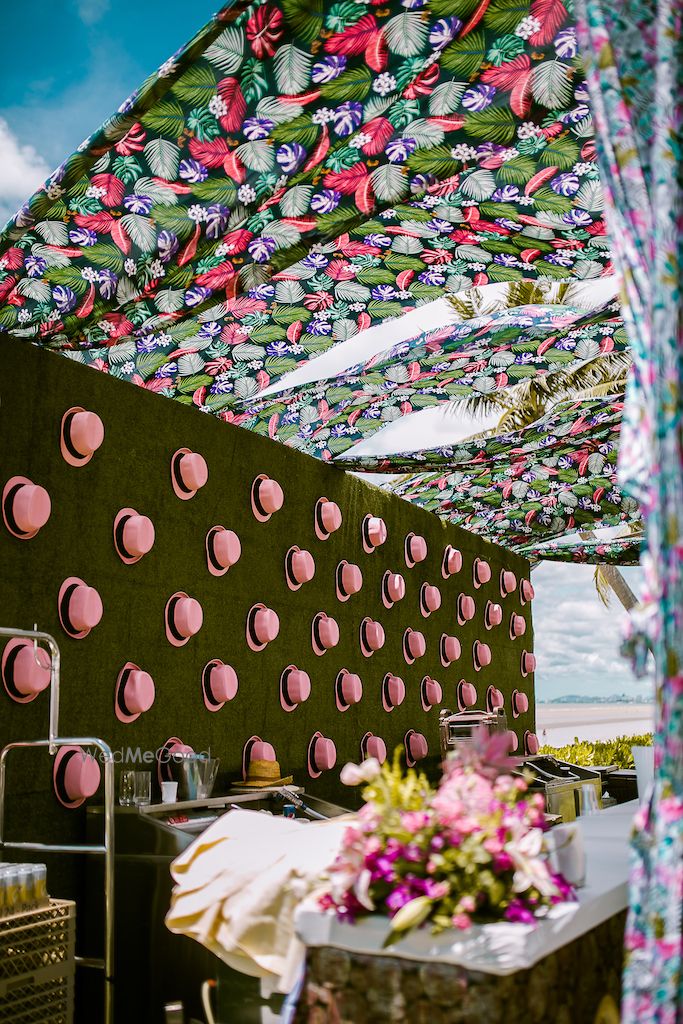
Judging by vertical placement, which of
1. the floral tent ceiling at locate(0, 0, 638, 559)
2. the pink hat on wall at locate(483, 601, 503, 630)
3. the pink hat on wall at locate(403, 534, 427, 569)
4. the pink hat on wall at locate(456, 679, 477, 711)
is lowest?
the pink hat on wall at locate(456, 679, 477, 711)

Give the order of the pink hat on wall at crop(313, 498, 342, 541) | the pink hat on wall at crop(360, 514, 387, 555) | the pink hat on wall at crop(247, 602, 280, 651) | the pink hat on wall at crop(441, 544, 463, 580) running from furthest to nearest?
the pink hat on wall at crop(441, 544, 463, 580) → the pink hat on wall at crop(360, 514, 387, 555) → the pink hat on wall at crop(313, 498, 342, 541) → the pink hat on wall at crop(247, 602, 280, 651)

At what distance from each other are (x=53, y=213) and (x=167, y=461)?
182 cm

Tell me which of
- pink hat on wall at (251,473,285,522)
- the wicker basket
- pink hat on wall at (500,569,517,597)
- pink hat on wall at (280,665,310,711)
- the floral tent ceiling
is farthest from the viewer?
pink hat on wall at (500,569,517,597)

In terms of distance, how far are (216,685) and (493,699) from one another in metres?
4.31

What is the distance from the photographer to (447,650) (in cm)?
809

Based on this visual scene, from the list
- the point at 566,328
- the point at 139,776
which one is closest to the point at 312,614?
the point at 139,776

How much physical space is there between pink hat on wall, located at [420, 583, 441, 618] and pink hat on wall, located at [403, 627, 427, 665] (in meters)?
0.23

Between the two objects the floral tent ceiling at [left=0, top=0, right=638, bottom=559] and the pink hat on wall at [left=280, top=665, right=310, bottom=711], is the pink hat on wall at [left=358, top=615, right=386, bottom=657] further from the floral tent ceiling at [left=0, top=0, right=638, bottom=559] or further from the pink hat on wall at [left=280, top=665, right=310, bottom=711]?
the floral tent ceiling at [left=0, top=0, right=638, bottom=559]

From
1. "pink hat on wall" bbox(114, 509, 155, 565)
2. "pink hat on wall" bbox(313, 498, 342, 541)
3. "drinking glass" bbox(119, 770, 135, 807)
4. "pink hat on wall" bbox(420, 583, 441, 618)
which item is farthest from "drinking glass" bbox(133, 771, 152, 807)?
"pink hat on wall" bbox(420, 583, 441, 618)

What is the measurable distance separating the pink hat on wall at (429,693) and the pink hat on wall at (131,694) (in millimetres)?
3398

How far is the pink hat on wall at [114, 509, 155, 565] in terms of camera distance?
473 centimetres

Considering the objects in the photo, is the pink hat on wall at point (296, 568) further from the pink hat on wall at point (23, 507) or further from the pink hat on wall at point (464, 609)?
the pink hat on wall at point (464, 609)

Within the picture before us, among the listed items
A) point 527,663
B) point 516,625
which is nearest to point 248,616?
point 516,625

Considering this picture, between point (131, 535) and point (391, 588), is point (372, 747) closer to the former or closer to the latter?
point (391, 588)
